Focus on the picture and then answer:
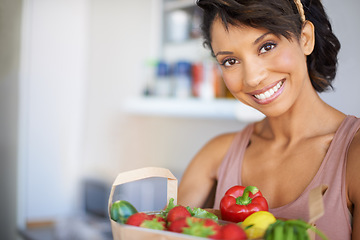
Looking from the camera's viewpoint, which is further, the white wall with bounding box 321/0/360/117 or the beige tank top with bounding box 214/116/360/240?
the white wall with bounding box 321/0/360/117

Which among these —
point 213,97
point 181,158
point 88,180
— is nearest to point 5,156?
point 88,180

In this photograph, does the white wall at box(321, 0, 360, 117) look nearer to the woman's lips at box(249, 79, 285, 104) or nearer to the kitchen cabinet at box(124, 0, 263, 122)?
the woman's lips at box(249, 79, 285, 104)

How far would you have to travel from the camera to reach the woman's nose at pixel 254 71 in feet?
2.90

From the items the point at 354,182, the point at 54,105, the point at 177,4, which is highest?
the point at 177,4

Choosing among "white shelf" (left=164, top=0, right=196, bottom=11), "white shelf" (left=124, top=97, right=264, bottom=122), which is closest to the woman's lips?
"white shelf" (left=124, top=97, right=264, bottom=122)

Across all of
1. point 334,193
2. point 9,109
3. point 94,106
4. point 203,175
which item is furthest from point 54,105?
point 334,193

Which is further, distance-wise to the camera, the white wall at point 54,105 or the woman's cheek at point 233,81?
the white wall at point 54,105

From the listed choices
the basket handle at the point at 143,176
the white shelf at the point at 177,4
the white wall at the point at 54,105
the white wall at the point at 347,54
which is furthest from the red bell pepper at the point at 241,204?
the white wall at the point at 54,105

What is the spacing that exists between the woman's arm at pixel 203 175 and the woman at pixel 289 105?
2 cm

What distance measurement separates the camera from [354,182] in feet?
2.68

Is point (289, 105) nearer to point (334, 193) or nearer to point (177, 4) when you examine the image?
point (334, 193)

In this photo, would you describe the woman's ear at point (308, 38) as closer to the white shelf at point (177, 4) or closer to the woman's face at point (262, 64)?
the woman's face at point (262, 64)

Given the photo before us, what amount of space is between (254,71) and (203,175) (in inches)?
15.4

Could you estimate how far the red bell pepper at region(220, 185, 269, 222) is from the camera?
0.76 meters
